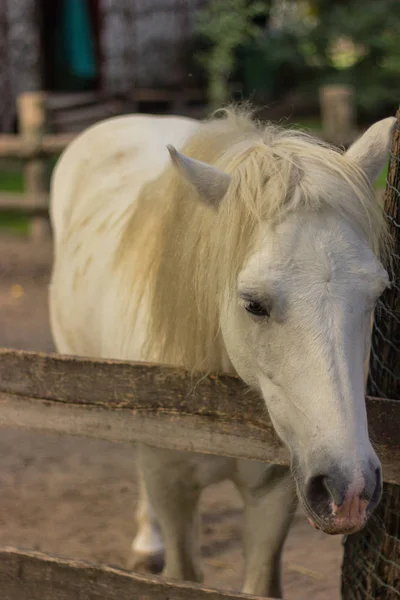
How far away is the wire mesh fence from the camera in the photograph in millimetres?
2094

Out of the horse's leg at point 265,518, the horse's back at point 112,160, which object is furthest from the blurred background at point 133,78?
the horse's leg at point 265,518

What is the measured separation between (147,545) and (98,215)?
1374 millimetres

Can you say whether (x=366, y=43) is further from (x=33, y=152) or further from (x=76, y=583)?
(x=76, y=583)

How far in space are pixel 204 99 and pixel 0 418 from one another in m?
12.3

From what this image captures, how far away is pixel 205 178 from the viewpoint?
203 cm

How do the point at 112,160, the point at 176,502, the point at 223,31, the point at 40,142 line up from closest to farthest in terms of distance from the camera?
the point at 176,502 < the point at 112,160 < the point at 40,142 < the point at 223,31

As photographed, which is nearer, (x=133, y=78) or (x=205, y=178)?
(x=205, y=178)

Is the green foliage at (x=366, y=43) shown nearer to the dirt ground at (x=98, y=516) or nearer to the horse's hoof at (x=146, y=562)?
the dirt ground at (x=98, y=516)

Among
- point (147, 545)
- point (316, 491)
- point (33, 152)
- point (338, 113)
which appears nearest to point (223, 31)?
point (338, 113)

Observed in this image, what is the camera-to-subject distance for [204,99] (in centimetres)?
1404

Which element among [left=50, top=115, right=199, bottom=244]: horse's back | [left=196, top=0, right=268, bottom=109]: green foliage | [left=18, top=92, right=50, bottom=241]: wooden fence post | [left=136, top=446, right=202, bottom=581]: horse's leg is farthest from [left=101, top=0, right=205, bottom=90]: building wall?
[left=136, top=446, right=202, bottom=581]: horse's leg

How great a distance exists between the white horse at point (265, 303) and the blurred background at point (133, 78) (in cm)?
183

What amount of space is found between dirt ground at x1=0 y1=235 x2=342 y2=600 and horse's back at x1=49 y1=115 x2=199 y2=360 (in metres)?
0.79

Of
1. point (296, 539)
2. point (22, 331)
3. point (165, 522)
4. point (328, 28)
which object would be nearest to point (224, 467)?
point (165, 522)
